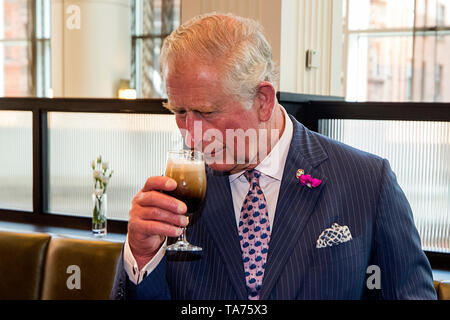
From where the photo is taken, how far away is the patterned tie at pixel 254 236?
1522 mm

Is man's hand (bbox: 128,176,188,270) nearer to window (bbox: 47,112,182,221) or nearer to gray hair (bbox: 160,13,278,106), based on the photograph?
gray hair (bbox: 160,13,278,106)

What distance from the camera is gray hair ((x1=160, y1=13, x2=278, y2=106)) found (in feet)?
4.85

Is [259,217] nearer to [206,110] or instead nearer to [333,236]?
[333,236]

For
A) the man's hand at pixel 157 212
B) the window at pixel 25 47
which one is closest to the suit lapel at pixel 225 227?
the man's hand at pixel 157 212

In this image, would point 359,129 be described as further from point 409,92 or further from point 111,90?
point 111,90

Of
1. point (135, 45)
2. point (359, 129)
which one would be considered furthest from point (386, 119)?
point (135, 45)

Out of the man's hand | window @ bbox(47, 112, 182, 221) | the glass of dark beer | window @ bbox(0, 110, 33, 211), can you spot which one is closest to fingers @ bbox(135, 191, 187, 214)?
the man's hand

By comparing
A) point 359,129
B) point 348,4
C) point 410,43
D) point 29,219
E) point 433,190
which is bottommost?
point 29,219

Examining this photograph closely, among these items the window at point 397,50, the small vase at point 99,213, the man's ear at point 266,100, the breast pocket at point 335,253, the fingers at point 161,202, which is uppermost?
the window at point 397,50

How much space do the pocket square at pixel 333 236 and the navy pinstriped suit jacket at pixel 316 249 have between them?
10 mm

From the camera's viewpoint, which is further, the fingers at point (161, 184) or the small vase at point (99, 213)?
the small vase at point (99, 213)

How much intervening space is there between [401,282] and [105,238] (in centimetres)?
148

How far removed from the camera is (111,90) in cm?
884

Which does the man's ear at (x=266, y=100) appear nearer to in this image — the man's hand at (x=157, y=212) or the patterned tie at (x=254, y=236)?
the patterned tie at (x=254, y=236)
